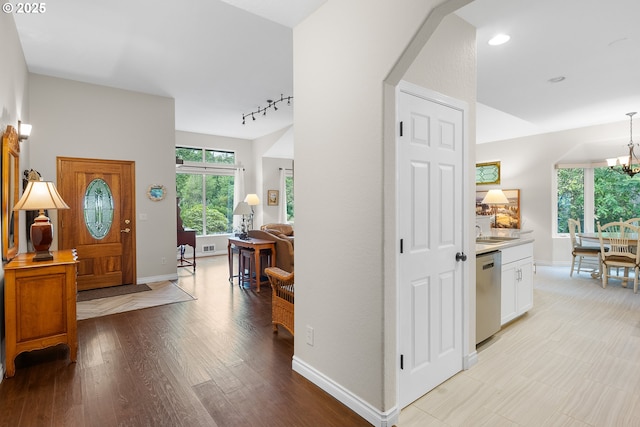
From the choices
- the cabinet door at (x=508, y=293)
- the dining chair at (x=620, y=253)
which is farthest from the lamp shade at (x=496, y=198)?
the cabinet door at (x=508, y=293)

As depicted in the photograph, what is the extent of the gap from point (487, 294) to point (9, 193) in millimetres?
4453

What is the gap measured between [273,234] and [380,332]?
3.70 m

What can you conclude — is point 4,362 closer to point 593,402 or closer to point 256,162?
point 593,402

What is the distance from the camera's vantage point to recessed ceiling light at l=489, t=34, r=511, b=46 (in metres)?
3.06

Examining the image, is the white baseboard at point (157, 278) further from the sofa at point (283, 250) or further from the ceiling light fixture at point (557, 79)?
the ceiling light fixture at point (557, 79)

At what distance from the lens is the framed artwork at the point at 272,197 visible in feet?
31.0

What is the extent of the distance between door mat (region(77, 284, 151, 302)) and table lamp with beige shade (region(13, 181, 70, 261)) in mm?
2087

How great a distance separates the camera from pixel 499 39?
3.11m

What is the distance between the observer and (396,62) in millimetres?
1812

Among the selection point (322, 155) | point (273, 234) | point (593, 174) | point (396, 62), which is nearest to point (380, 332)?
point (322, 155)

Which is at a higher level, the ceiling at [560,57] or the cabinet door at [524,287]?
the ceiling at [560,57]

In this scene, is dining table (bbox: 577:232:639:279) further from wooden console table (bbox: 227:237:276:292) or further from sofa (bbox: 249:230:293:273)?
wooden console table (bbox: 227:237:276:292)

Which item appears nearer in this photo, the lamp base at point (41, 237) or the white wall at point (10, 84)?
the white wall at point (10, 84)

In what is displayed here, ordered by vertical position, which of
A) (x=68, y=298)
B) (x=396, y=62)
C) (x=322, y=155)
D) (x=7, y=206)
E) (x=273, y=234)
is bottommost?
(x=68, y=298)
